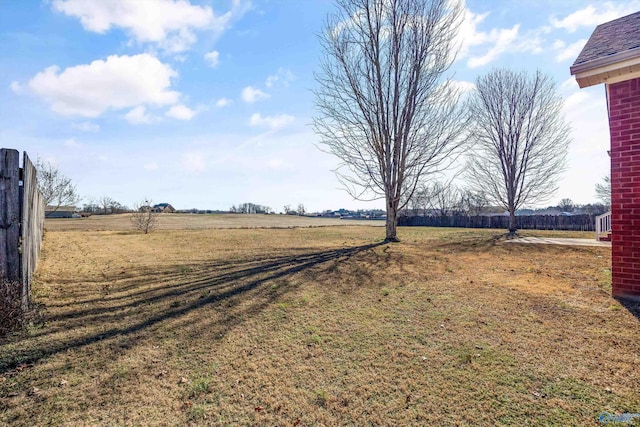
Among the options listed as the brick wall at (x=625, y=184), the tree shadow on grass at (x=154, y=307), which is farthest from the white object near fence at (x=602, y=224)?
the tree shadow on grass at (x=154, y=307)

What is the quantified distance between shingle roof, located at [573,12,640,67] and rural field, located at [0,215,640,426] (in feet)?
13.0

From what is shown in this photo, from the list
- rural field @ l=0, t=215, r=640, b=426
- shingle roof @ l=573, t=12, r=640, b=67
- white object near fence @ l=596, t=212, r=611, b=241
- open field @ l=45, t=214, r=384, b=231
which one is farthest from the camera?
open field @ l=45, t=214, r=384, b=231

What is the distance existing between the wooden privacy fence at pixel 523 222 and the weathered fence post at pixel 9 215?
1315 inches

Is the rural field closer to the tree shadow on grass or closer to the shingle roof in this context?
the tree shadow on grass

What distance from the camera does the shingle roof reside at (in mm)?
4973

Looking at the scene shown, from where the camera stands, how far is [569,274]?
22.5 feet

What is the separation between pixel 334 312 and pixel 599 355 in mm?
2987

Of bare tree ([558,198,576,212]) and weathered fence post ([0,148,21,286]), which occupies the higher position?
bare tree ([558,198,576,212])

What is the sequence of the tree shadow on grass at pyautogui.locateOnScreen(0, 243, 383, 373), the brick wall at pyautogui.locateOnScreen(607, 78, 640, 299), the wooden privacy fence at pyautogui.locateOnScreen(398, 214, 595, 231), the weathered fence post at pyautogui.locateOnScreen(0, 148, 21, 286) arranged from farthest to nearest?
the wooden privacy fence at pyautogui.locateOnScreen(398, 214, 595, 231)
the brick wall at pyautogui.locateOnScreen(607, 78, 640, 299)
the weathered fence post at pyautogui.locateOnScreen(0, 148, 21, 286)
the tree shadow on grass at pyautogui.locateOnScreen(0, 243, 383, 373)

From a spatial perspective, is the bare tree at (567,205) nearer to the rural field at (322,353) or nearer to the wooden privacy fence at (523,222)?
the wooden privacy fence at (523,222)

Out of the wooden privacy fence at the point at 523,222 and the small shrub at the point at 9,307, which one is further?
the wooden privacy fence at the point at 523,222

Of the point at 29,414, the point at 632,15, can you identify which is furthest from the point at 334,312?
the point at 632,15

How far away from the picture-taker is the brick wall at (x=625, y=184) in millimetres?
4820

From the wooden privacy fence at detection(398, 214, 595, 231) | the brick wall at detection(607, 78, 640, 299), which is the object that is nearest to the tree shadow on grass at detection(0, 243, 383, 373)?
the brick wall at detection(607, 78, 640, 299)
